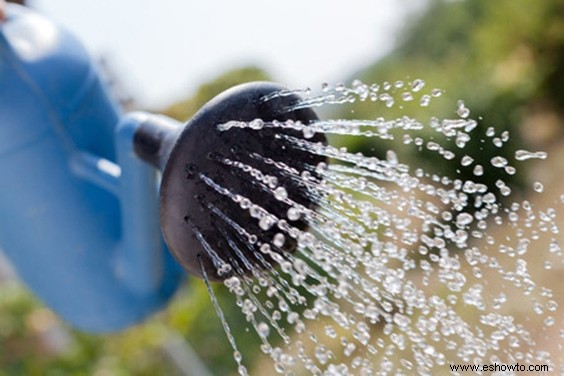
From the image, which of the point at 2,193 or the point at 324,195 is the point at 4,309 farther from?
the point at 324,195

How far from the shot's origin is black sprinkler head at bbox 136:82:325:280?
678 mm

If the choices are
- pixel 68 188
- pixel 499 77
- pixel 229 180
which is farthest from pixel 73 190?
pixel 499 77

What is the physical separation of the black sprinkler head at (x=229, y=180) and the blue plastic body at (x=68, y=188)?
356 millimetres

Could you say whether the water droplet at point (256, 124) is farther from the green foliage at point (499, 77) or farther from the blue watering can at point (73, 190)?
the green foliage at point (499, 77)

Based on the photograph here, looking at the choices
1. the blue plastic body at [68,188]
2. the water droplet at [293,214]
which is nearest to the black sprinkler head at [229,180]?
the water droplet at [293,214]

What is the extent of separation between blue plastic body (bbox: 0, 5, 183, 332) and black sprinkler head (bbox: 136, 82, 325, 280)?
0.36 m

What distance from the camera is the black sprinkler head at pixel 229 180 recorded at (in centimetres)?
68

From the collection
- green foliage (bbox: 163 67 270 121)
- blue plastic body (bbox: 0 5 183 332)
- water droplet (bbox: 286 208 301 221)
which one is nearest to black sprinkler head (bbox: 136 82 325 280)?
water droplet (bbox: 286 208 301 221)

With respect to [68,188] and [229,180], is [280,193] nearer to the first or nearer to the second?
[229,180]

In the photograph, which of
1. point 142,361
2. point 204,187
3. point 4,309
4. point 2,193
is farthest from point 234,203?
point 4,309

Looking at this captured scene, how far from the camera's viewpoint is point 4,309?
3029mm

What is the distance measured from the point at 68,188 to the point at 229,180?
1.73 ft

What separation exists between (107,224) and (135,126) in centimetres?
32

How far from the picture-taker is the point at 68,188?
116cm
